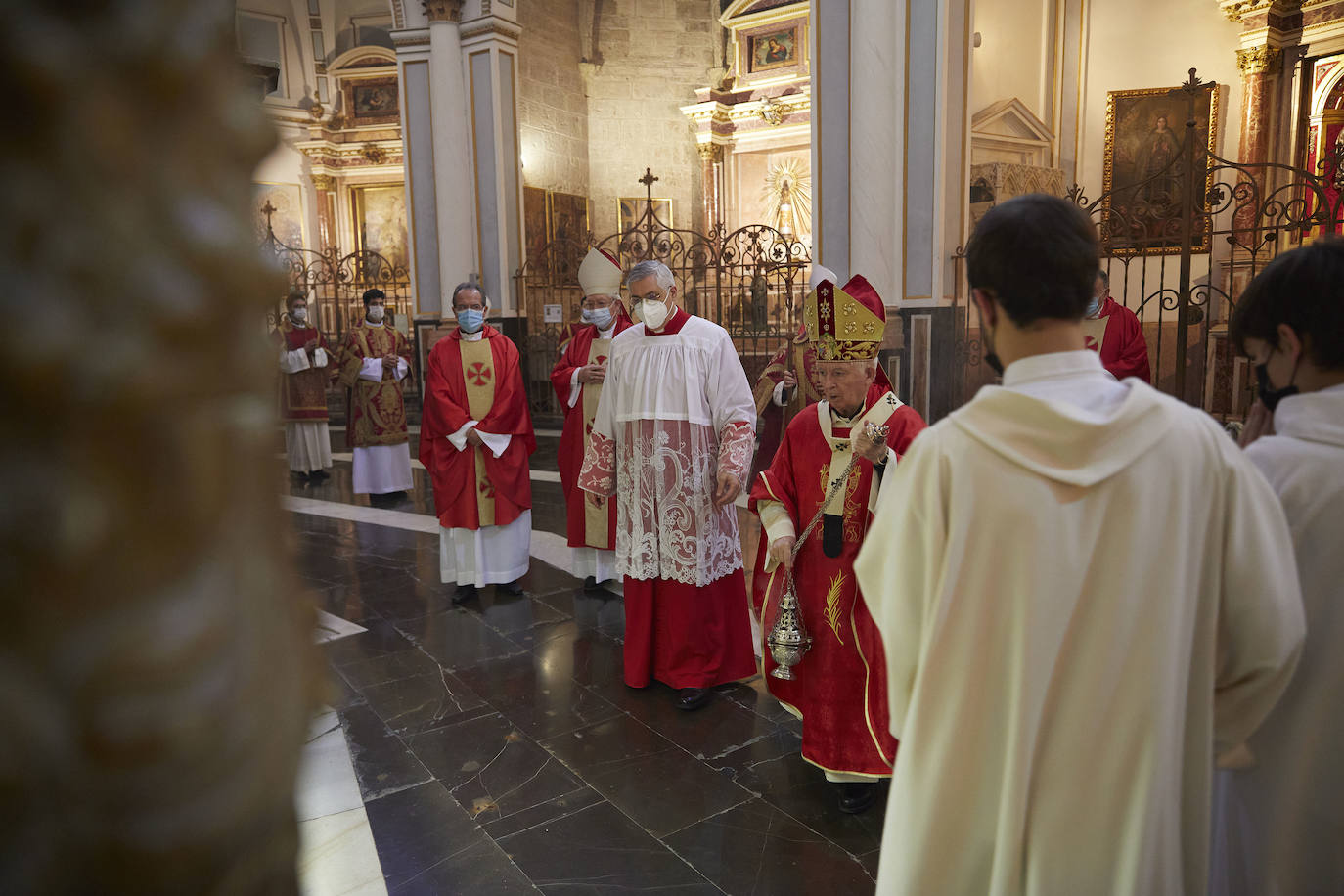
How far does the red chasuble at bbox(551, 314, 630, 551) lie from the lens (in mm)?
5781

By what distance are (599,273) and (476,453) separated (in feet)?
5.01

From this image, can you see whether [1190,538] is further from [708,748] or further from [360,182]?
[360,182]

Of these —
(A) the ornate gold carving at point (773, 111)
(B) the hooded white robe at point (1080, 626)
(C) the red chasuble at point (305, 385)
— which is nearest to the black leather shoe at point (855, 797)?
(B) the hooded white robe at point (1080, 626)

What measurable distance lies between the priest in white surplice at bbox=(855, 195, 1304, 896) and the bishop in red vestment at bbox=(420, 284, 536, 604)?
4610mm

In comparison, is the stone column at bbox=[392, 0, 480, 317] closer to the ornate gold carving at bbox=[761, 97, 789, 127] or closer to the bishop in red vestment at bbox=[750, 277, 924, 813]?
the ornate gold carving at bbox=[761, 97, 789, 127]

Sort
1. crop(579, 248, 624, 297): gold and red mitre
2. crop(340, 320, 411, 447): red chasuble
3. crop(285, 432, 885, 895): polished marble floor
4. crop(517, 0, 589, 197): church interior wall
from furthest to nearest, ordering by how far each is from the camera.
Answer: crop(517, 0, 589, 197): church interior wall, crop(340, 320, 411, 447): red chasuble, crop(579, 248, 624, 297): gold and red mitre, crop(285, 432, 885, 895): polished marble floor

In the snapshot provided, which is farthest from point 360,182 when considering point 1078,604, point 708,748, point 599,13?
point 1078,604

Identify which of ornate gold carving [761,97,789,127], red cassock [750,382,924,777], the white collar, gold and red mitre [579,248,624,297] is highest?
ornate gold carving [761,97,789,127]

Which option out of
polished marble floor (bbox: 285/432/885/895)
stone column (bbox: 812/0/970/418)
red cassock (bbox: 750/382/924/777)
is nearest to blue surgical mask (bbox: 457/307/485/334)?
polished marble floor (bbox: 285/432/885/895)

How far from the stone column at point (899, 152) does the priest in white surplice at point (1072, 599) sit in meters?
6.51

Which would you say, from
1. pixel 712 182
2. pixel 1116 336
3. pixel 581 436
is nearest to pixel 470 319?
pixel 581 436

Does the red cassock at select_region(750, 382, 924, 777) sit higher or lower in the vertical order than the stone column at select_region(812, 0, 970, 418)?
lower

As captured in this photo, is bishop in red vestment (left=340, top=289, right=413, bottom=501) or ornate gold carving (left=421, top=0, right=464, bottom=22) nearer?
bishop in red vestment (left=340, top=289, right=413, bottom=501)

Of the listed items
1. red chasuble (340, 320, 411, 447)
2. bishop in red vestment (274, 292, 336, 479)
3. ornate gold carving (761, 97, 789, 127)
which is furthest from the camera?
ornate gold carving (761, 97, 789, 127)
